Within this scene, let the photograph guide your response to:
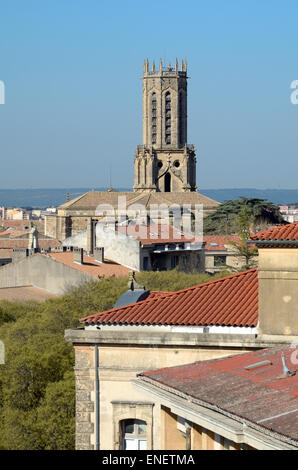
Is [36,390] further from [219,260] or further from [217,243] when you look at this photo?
[217,243]

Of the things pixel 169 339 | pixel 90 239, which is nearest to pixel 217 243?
pixel 90 239

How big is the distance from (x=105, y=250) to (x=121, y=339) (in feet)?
148

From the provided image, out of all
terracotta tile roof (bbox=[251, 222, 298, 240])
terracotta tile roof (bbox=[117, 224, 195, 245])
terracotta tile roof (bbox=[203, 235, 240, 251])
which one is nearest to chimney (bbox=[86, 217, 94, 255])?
terracotta tile roof (bbox=[117, 224, 195, 245])

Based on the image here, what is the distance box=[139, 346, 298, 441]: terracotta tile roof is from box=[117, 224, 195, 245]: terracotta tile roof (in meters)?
47.9

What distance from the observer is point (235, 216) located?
11075cm

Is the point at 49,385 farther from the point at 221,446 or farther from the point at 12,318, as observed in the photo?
the point at 12,318

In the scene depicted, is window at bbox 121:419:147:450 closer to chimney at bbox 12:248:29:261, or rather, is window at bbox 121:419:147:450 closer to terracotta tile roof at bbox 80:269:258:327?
terracotta tile roof at bbox 80:269:258:327

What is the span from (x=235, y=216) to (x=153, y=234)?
4010 centimetres

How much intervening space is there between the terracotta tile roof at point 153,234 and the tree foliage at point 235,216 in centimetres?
2550

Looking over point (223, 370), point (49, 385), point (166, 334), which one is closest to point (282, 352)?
point (223, 370)

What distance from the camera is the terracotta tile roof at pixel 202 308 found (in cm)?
2031

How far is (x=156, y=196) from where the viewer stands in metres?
137

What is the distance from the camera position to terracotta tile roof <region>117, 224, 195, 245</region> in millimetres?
68312

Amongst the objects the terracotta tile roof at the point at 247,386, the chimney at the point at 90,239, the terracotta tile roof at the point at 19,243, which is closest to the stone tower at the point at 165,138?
the terracotta tile roof at the point at 19,243
